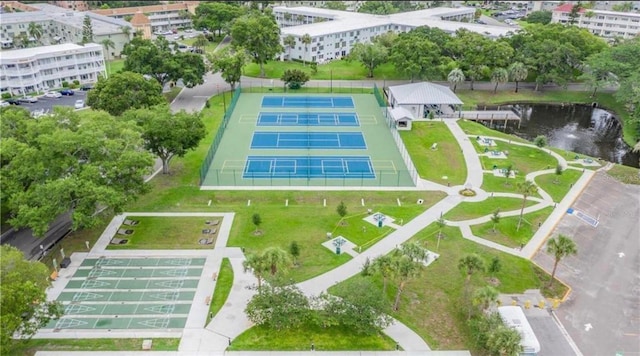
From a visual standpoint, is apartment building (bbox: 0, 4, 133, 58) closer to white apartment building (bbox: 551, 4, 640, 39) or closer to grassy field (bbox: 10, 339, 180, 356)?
grassy field (bbox: 10, 339, 180, 356)

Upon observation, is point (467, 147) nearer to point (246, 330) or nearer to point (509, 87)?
point (509, 87)

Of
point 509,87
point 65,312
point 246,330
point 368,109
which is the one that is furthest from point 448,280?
point 509,87

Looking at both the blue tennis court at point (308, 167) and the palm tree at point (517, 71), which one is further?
the palm tree at point (517, 71)

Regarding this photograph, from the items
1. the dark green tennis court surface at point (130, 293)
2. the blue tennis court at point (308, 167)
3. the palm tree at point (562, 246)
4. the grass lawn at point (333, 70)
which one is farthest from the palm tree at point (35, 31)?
the palm tree at point (562, 246)

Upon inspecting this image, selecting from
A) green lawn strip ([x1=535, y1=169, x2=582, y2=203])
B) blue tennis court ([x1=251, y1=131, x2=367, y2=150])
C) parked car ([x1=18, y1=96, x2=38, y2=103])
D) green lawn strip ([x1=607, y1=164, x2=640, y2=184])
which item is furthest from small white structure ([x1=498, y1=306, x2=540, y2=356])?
parked car ([x1=18, y1=96, x2=38, y2=103])

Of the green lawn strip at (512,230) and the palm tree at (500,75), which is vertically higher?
the palm tree at (500,75)

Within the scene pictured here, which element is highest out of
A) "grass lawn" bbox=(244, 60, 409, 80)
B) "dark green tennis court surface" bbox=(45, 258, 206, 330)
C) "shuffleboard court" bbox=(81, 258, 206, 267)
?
"grass lawn" bbox=(244, 60, 409, 80)

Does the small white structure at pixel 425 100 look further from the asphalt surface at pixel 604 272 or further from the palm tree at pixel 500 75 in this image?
the asphalt surface at pixel 604 272
